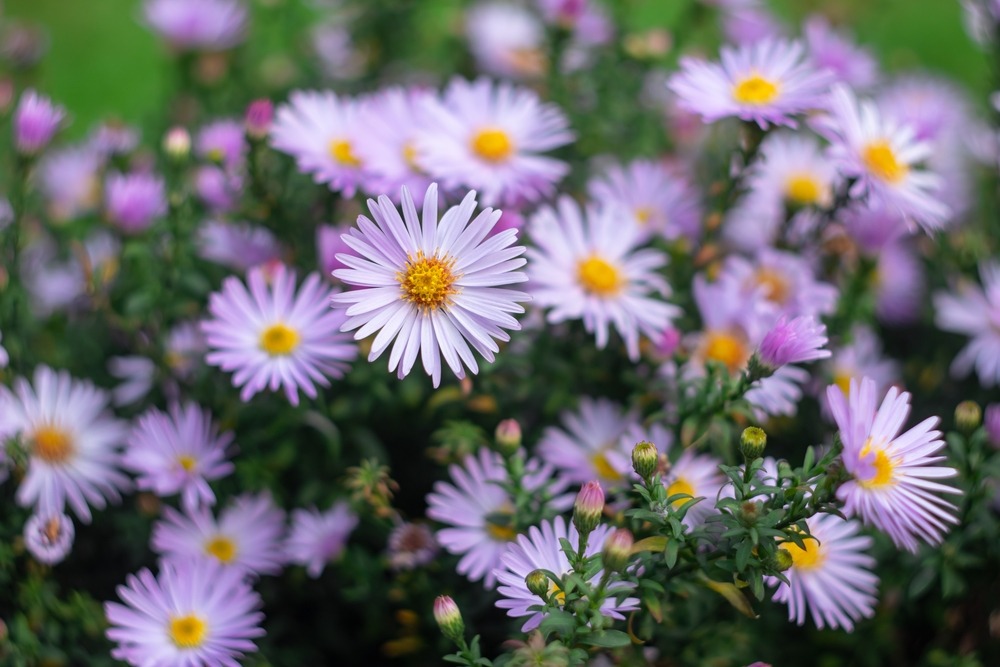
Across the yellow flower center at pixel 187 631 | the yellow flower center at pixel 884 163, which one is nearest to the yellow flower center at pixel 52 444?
the yellow flower center at pixel 187 631

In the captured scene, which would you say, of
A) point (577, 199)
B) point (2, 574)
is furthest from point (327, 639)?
point (577, 199)

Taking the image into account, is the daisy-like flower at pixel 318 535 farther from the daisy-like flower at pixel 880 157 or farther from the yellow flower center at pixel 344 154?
the daisy-like flower at pixel 880 157

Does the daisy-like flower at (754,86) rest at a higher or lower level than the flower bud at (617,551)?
higher

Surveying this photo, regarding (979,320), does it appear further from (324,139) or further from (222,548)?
(222,548)

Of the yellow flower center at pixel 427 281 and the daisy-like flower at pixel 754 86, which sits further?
the daisy-like flower at pixel 754 86

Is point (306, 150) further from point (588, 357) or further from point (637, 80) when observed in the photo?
point (637, 80)

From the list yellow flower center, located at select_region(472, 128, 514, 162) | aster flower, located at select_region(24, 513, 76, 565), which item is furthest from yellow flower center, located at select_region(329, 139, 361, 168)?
aster flower, located at select_region(24, 513, 76, 565)
